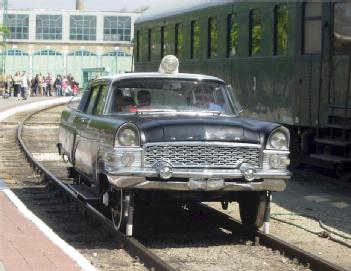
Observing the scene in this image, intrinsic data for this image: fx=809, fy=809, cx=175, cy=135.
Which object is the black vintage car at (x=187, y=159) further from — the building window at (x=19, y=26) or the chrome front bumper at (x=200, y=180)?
the building window at (x=19, y=26)

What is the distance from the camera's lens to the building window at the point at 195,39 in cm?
1697

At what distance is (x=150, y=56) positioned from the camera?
20484 mm

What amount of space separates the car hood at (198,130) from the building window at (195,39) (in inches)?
352

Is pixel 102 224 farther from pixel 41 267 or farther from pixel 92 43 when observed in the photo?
pixel 92 43

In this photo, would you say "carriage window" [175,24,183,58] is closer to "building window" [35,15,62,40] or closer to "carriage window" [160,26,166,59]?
"carriage window" [160,26,166,59]

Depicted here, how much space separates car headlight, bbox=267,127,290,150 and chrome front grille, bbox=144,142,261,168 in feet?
0.50

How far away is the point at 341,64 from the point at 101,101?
4.21 m

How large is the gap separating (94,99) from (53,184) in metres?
A: 3.07

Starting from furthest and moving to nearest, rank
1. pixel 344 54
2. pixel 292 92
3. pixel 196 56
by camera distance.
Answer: pixel 196 56
pixel 292 92
pixel 344 54

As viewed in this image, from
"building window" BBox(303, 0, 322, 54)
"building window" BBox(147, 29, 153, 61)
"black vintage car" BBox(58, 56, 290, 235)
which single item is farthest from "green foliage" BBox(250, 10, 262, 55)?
"building window" BBox(147, 29, 153, 61)

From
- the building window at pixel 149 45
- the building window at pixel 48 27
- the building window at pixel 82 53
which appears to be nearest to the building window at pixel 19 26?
the building window at pixel 48 27

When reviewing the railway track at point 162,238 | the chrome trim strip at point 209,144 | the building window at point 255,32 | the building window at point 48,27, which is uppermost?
the building window at point 48,27

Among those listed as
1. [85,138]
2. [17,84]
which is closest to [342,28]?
[85,138]

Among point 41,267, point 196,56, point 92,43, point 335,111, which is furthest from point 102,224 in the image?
point 92,43
